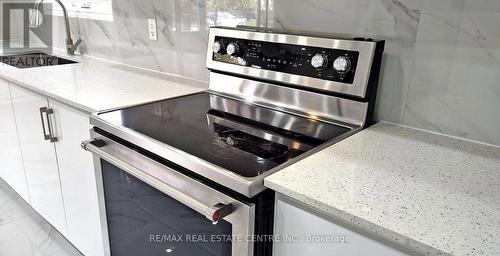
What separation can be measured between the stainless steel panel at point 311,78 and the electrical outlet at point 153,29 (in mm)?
591

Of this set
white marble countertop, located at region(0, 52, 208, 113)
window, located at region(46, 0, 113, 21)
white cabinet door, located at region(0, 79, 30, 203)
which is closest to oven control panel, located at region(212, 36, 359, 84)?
white marble countertop, located at region(0, 52, 208, 113)

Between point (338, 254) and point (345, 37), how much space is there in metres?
0.69

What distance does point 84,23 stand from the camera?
2402mm

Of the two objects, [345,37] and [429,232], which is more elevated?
[345,37]

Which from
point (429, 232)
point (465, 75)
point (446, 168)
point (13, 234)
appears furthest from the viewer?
point (13, 234)

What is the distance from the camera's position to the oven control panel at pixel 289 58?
1.08 meters

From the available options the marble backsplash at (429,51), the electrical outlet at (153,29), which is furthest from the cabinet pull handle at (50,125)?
the marble backsplash at (429,51)

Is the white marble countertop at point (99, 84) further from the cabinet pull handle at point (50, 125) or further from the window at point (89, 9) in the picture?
the window at point (89, 9)

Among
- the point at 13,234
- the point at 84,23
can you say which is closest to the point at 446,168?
the point at 13,234

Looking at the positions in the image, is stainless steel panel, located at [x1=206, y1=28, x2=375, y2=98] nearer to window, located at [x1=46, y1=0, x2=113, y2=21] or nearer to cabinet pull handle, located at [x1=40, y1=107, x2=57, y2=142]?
cabinet pull handle, located at [x1=40, y1=107, x2=57, y2=142]

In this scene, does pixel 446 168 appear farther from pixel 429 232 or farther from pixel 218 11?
pixel 218 11

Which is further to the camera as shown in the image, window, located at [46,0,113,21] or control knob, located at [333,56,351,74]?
window, located at [46,0,113,21]

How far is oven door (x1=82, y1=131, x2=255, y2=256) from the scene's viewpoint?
811 millimetres

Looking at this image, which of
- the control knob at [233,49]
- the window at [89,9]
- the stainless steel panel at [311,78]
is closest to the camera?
the stainless steel panel at [311,78]
